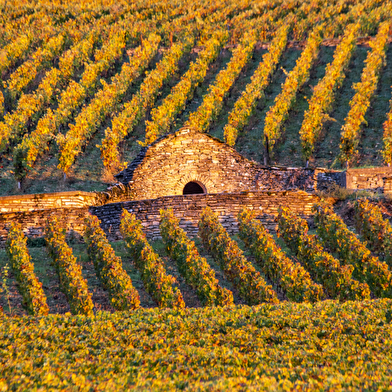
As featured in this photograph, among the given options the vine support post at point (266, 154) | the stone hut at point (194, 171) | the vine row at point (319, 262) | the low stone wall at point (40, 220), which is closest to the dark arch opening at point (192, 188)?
the stone hut at point (194, 171)

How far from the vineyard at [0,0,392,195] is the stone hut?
19.0ft

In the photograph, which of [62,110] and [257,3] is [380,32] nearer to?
[257,3]

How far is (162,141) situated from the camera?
19.9 metres

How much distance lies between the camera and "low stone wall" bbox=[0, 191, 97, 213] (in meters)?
16.7

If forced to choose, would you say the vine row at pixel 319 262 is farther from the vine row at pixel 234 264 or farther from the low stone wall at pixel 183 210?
the vine row at pixel 234 264

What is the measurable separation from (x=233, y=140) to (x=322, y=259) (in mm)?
16359

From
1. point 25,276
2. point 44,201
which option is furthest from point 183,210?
point 25,276

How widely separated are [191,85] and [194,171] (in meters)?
16.1

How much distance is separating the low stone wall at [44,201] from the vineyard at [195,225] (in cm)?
5

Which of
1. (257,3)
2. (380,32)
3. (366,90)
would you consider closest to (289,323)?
(366,90)

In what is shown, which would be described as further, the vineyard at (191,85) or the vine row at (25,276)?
the vineyard at (191,85)

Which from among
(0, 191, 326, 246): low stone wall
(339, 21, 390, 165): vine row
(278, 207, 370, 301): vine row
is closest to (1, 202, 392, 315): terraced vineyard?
(278, 207, 370, 301): vine row

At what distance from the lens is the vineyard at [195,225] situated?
8.56 metres

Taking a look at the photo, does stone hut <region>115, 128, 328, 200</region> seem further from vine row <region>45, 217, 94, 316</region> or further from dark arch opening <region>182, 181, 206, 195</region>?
vine row <region>45, 217, 94, 316</region>
